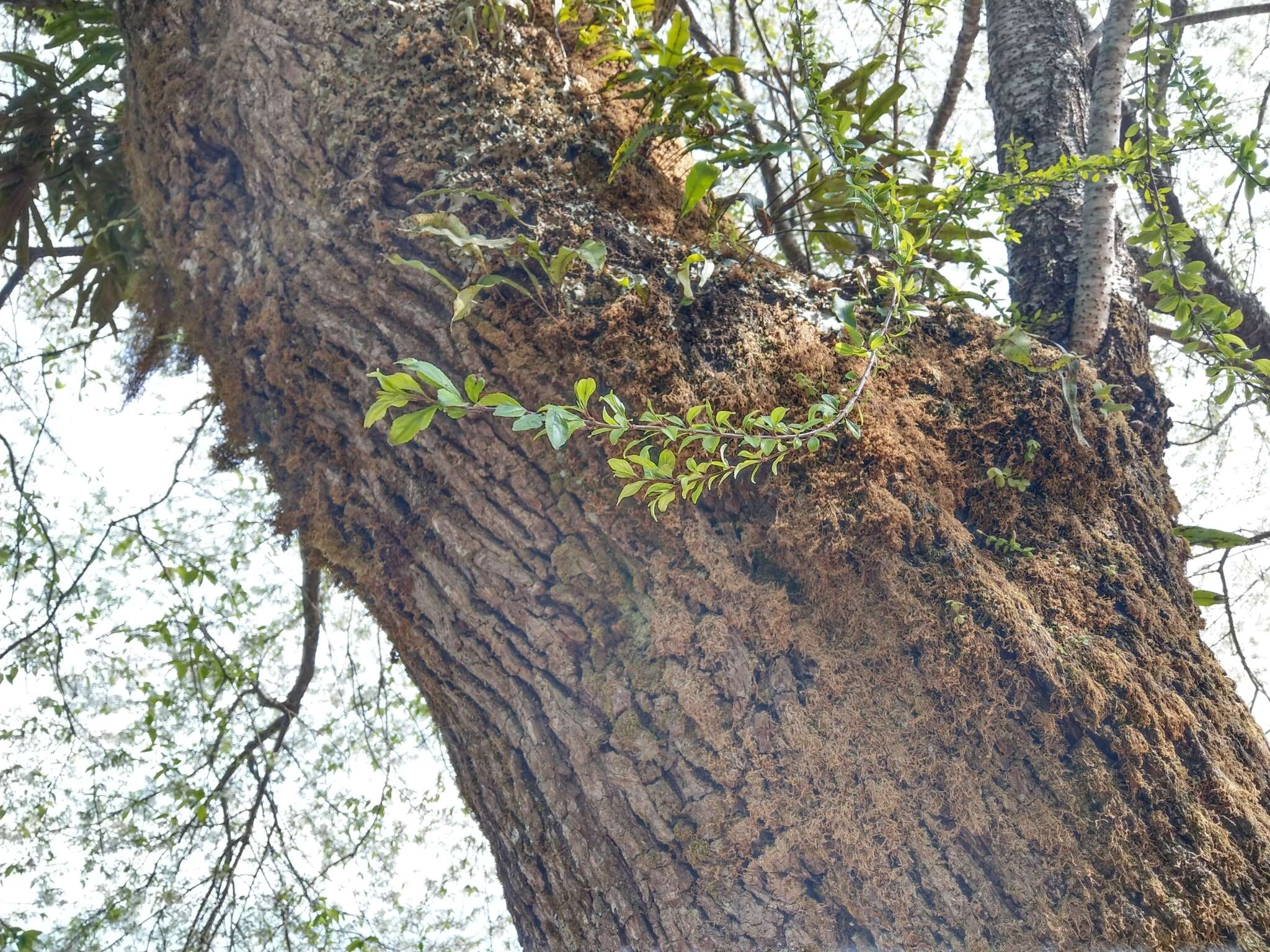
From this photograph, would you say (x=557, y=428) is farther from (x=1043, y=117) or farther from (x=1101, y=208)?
(x=1043, y=117)

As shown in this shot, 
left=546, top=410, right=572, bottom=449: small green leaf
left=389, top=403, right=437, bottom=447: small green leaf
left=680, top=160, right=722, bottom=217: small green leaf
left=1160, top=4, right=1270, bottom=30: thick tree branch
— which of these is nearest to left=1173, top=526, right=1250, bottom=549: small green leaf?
left=680, top=160, right=722, bottom=217: small green leaf

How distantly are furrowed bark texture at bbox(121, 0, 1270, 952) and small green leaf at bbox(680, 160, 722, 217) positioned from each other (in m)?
0.08

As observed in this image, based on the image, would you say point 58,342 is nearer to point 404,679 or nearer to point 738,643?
point 404,679

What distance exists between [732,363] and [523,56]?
22.7 inches

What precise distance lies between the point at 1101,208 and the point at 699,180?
0.70m

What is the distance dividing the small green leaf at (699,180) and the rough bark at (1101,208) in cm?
66

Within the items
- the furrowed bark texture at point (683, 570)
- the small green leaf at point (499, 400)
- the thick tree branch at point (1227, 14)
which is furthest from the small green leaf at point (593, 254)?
the thick tree branch at point (1227, 14)

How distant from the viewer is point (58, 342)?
11.4 ft

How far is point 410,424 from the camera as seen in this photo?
836 millimetres

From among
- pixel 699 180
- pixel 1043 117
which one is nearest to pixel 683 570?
pixel 699 180

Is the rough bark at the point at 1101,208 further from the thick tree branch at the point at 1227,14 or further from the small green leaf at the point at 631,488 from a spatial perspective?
the thick tree branch at the point at 1227,14

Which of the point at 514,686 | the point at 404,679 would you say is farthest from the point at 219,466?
the point at 404,679

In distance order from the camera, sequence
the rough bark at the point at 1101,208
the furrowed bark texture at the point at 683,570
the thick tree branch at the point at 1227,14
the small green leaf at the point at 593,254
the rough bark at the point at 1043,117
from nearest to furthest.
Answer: the furrowed bark texture at the point at 683,570 < the small green leaf at the point at 593,254 < the rough bark at the point at 1101,208 < the rough bark at the point at 1043,117 < the thick tree branch at the point at 1227,14

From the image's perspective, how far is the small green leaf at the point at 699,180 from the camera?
113 centimetres
